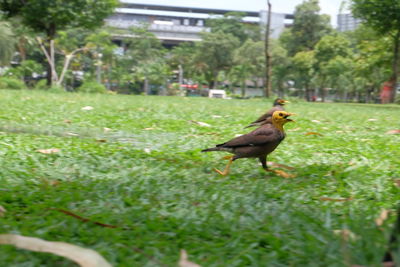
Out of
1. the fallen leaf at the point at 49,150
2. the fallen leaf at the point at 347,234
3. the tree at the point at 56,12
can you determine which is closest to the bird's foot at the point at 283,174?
the fallen leaf at the point at 347,234

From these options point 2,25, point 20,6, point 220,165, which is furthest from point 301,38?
point 220,165

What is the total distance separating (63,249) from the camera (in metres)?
1.54

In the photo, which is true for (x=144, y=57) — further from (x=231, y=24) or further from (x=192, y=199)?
(x=192, y=199)

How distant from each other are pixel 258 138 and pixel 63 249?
72.7 inches

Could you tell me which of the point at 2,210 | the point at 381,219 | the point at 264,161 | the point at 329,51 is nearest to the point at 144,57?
the point at 329,51

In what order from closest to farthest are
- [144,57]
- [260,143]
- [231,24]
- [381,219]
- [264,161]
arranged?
1. [381,219]
2. [260,143]
3. [264,161]
4. [144,57]
5. [231,24]

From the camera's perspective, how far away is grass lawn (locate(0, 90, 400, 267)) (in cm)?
169

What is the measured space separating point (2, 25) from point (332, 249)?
29.7 metres

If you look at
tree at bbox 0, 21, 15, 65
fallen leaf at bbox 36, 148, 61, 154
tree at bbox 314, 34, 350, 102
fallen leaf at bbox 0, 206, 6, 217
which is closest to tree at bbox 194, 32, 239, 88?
tree at bbox 314, 34, 350, 102

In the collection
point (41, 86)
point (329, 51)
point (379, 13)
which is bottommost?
point (41, 86)

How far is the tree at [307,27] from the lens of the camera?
152ft

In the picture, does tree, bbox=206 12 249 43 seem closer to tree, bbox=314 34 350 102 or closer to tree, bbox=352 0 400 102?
tree, bbox=314 34 350 102

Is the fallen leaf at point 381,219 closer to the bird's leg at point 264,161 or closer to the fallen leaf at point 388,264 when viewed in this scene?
the fallen leaf at point 388,264

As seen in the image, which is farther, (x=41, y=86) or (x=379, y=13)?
(x=41, y=86)
